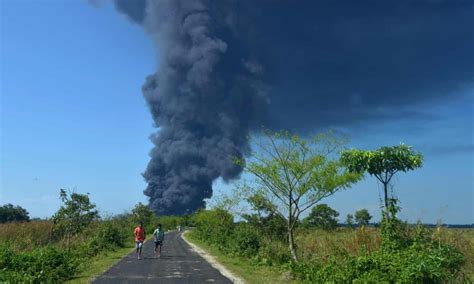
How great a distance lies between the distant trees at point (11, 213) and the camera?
70875 millimetres

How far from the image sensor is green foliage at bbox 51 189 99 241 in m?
25.9

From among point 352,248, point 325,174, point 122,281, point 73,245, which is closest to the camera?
point 122,281

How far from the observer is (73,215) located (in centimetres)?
2614

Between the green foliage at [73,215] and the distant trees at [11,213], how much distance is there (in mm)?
48677

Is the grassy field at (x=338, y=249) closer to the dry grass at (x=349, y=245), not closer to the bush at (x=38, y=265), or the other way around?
the dry grass at (x=349, y=245)

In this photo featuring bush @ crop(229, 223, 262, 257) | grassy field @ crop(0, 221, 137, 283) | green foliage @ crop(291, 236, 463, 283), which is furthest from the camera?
bush @ crop(229, 223, 262, 257)

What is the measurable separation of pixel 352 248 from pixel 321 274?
400 cm

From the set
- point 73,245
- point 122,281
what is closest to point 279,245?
point 122,281

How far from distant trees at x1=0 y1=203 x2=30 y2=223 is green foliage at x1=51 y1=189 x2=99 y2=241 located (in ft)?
160

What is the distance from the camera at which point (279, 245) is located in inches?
943

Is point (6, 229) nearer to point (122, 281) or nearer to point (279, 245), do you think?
point (122, 281)

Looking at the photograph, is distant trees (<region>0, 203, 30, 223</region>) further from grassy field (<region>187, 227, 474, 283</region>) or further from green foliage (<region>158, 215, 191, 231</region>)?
grassy field (<region>187, 227, 474, 283</region>)

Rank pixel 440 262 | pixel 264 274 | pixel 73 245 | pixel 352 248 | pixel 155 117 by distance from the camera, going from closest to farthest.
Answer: pixel 440 262
pixel 352 248
pixel 264 274
pixel 73 245
pixel 155 117

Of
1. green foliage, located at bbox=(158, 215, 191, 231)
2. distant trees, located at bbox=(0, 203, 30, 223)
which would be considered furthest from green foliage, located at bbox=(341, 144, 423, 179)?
green foliage, located at bbox=(158, 215, 191, 231)
